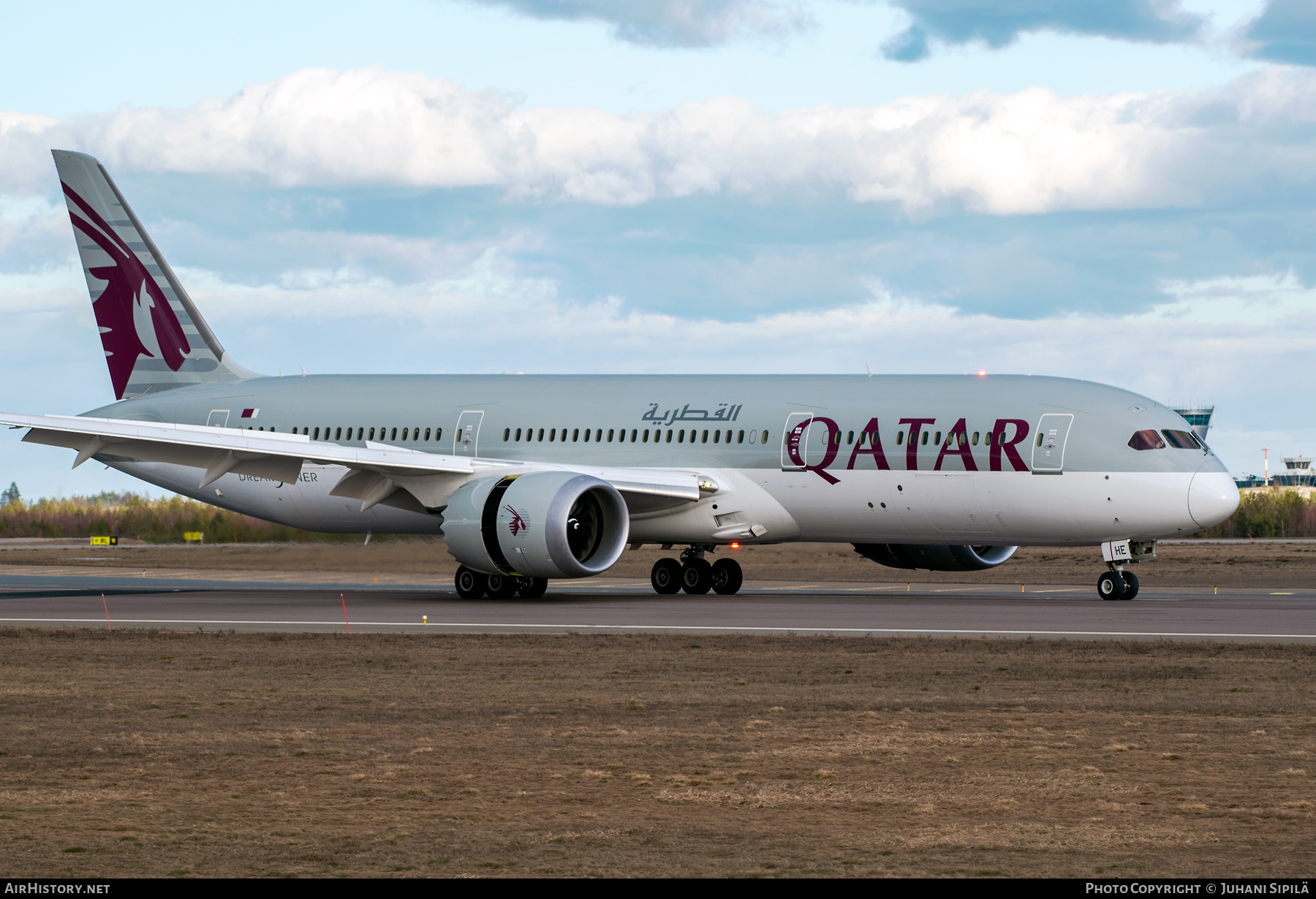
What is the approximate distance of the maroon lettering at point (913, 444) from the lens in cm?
3036

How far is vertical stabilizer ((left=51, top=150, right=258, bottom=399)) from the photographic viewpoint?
129 feet

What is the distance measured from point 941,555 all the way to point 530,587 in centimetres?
869

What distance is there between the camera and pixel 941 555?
33.9m

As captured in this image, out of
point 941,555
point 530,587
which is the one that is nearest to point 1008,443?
point 941,555

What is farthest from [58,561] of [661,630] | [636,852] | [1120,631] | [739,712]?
[636,852]

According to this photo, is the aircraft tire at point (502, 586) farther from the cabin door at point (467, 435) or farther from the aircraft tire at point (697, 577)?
the cabin door at point (467, 435)

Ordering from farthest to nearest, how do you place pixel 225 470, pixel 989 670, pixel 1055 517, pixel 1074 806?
pixel 225 470 → pixel 1055 517 → pixel 989 670 → pixel 1074 806

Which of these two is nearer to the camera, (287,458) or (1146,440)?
(1146,440)

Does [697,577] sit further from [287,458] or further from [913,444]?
[287,458]

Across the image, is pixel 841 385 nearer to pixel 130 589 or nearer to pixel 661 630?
pixel 661 630

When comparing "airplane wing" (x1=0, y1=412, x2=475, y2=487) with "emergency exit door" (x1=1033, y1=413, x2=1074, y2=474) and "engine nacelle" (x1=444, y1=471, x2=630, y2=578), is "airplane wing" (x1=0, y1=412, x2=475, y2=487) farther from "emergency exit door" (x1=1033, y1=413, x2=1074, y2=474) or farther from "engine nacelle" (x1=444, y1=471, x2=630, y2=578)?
"emergency exit door" (x1=1033, y1=413, x2=1074, y2=474)

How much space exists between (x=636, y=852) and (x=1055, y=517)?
861 inches

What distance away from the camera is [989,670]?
59.9 feet

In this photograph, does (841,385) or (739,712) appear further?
(841,385)
